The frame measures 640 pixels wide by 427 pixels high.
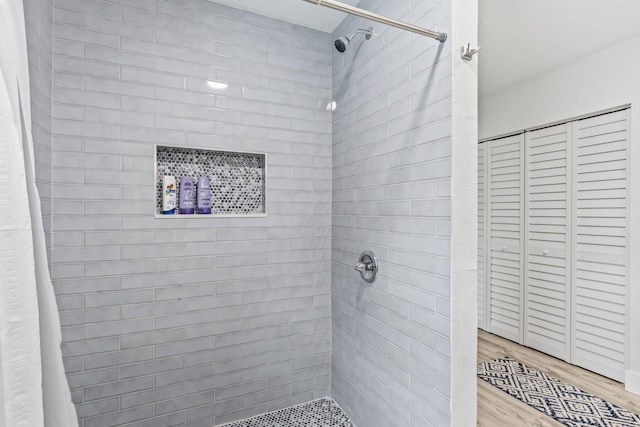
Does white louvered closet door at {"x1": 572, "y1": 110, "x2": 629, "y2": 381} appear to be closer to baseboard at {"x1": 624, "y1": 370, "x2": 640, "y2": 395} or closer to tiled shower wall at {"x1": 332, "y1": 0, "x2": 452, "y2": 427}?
baseboard at {"x1": 624, "y1": 370, "x2": 640, "y2": 395}

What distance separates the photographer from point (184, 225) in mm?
1808

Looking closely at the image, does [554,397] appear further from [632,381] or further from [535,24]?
[535,24]

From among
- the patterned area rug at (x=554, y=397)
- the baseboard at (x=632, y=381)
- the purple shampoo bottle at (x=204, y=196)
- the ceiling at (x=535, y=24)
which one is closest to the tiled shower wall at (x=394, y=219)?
the ceiling at (x=535, y=24)

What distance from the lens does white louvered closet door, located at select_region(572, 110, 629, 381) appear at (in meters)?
2.44

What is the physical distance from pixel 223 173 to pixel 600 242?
297 centimetres

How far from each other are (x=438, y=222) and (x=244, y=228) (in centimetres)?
114

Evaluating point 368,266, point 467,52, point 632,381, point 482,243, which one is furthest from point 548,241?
point 467,52

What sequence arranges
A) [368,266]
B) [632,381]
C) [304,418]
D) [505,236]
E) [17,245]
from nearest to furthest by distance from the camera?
[17,245], [368,266], [304,418], [632,381], [505,236]

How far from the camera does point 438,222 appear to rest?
53.2 inches

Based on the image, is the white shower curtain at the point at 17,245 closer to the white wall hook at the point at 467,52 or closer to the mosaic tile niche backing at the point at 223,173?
the mosaic tile niche backing at the point at 223,173

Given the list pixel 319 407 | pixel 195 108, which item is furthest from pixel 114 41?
pixel 319 407

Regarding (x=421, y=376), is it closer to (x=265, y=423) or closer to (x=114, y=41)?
(x=265, y=423)

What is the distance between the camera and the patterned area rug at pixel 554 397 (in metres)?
2.04

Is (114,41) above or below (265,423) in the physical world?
above
